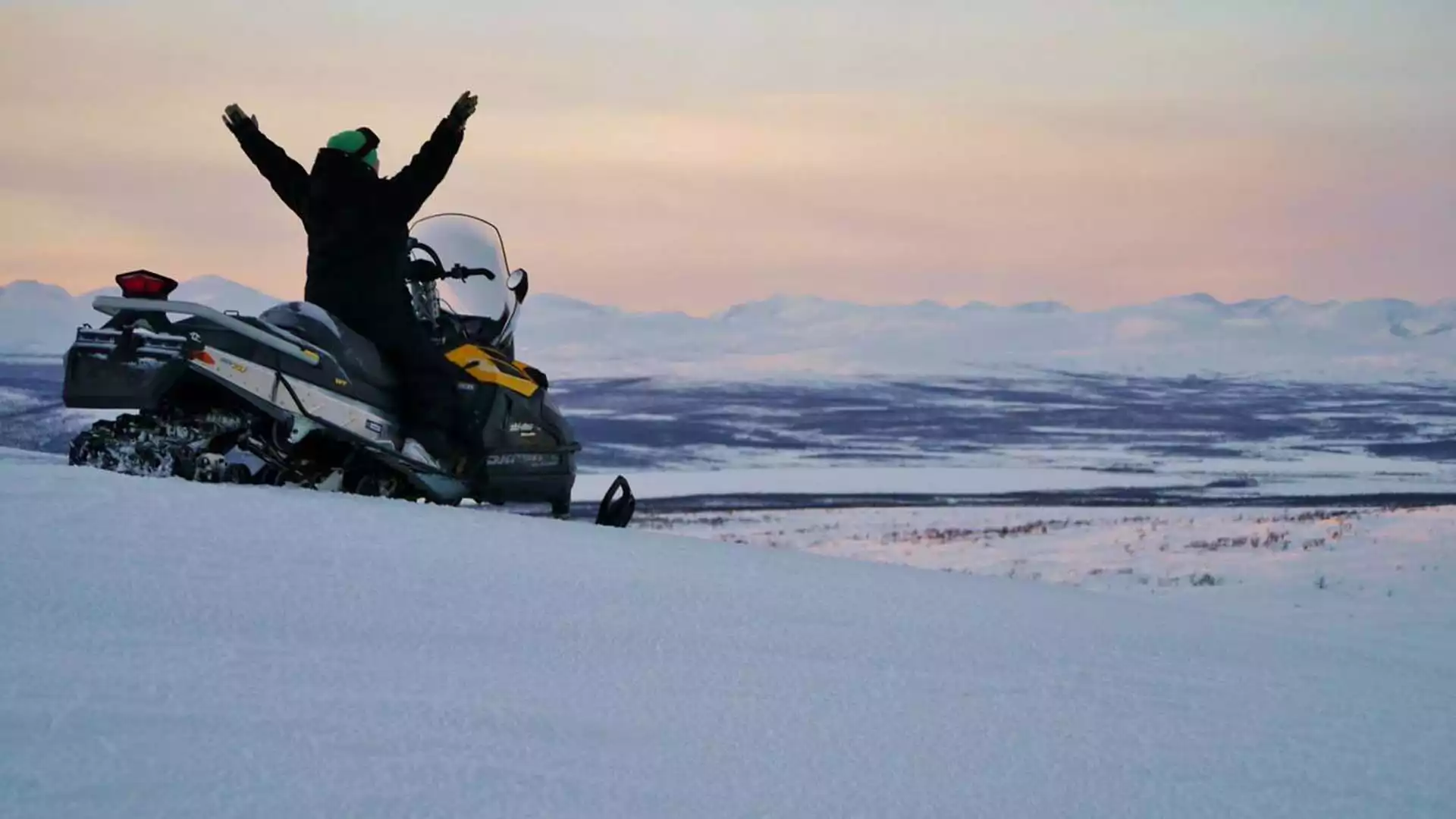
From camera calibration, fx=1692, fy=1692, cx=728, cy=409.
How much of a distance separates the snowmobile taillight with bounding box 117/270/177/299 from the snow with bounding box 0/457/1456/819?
104 cm

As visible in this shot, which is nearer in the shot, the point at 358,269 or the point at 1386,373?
the point at 358,269

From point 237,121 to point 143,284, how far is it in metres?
1.48

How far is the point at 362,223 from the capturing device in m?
7.24

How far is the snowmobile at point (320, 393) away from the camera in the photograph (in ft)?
20.8

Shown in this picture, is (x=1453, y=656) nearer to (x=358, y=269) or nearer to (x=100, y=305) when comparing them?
(x=358, y=269)

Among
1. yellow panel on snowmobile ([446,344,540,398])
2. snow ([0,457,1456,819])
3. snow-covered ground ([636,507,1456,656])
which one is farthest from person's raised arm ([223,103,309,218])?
snow-covered ground ([636,507,1456,656])

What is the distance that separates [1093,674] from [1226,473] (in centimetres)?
3159

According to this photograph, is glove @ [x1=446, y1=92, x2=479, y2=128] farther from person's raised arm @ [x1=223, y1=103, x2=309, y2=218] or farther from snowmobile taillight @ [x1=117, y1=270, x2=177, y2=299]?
snowmobile taillight @ [x1=117, y1=270, x2=177, y2=299]

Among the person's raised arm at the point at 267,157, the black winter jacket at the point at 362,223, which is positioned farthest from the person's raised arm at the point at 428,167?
the person's raised arm at the point at 267,157

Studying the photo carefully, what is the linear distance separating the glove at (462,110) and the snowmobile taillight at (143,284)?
5.04ft

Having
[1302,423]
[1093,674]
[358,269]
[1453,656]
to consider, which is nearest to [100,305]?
[358,269]

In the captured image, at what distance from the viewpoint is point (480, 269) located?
27.2 feet

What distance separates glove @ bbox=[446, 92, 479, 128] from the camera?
7.30m

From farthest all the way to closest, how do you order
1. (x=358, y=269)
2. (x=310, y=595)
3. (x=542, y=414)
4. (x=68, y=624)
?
(x=542, y=414), (x=358, y=269), (x=310, y=595), (x=68, y=624)
